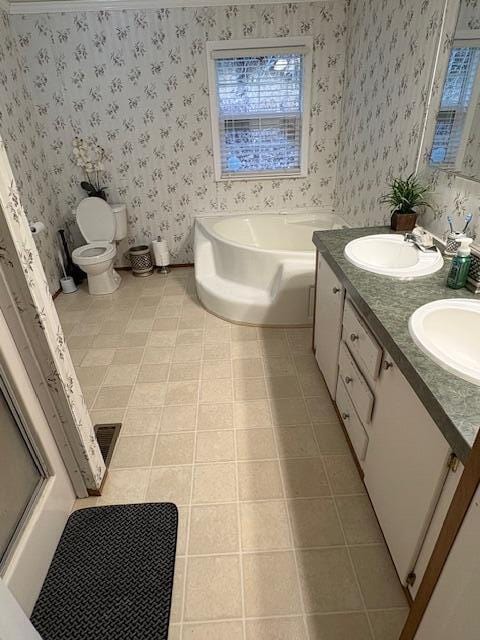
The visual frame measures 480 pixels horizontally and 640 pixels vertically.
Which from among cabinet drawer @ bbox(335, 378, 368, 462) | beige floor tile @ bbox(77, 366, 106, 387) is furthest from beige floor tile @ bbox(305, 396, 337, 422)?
beige floor tile @ bbox(77, 366, 106, 387)

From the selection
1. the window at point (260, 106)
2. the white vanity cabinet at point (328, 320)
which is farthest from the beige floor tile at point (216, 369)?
the window at point (260, 106)

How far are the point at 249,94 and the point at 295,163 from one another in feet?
2.46

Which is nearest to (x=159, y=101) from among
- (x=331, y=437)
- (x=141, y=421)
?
(x=141, y=421)

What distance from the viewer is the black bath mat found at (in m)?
1.25

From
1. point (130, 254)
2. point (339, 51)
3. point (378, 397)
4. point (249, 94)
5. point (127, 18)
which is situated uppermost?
point (127, 18)

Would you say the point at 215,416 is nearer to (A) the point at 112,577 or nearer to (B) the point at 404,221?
(A) the point at 112,577

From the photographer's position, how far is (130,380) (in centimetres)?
240

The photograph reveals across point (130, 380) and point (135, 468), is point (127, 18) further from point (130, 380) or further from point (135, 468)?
point (135, 468)

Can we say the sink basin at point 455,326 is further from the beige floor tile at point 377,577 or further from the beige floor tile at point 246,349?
the beige floor tile at point 246,349

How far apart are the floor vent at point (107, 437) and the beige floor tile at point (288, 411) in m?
0.86

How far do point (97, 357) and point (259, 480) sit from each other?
4.98ft

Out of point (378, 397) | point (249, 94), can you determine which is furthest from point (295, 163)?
point (378, 397)

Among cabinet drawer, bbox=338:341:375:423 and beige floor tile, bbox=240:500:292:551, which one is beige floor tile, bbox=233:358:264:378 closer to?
cabinet drawer, bbox=338:341:375:423

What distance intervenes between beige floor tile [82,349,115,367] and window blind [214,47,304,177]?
6.92 ft
